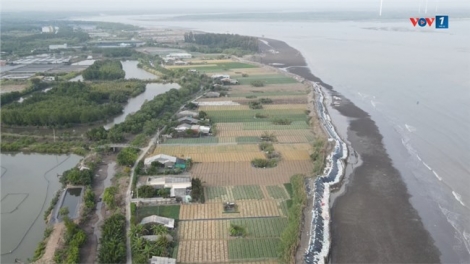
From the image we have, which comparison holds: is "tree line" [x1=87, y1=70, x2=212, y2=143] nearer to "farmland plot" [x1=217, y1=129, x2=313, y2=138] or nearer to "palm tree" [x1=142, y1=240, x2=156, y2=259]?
"farmland plot" [x1=217, y1=129, x2=313, y2=138]

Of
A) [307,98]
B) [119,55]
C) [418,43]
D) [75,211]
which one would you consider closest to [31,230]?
[75,211]

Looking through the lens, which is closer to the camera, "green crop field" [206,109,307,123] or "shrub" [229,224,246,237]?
"shrub" [229,224,246,237]

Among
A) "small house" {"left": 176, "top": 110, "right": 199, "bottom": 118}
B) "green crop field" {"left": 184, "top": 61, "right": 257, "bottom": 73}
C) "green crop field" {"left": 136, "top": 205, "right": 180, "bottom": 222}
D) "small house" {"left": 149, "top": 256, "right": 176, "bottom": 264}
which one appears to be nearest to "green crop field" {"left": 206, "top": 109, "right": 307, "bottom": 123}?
"small house" {"left": 176, "top": 110, "right": 199, "bottom": 118}

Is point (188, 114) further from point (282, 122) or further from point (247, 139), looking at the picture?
point (282, 122)

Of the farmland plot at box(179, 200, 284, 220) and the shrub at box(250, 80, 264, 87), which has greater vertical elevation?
the shrub at box(250, 80, 264, 87)

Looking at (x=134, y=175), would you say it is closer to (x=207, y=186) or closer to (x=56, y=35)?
(x=207, y=186)

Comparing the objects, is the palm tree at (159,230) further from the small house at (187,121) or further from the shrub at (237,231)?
the small house at (187,121)

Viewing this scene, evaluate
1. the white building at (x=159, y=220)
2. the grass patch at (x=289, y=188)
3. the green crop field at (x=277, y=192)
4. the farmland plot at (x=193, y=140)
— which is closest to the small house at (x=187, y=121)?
the farmland plot at (x=193, y=140)
